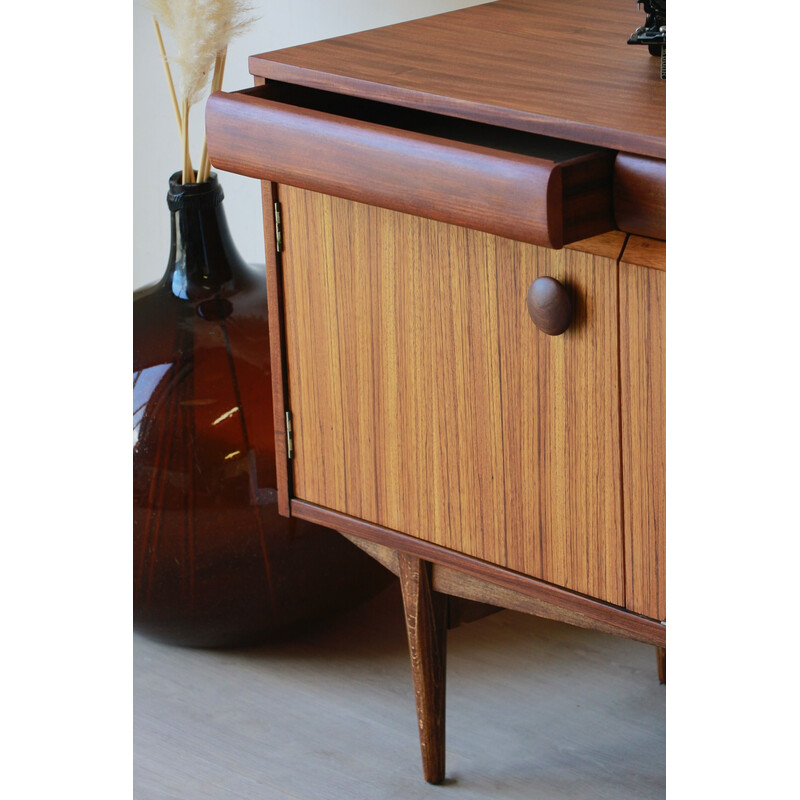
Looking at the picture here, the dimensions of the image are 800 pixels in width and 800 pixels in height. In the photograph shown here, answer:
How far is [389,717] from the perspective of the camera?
3.76ft

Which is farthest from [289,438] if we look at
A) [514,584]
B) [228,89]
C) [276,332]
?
[228,89]

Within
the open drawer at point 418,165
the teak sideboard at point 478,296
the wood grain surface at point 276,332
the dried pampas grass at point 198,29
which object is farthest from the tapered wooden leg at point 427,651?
the dried pampas grass at point 198,29

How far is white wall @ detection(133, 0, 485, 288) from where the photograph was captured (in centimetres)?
140

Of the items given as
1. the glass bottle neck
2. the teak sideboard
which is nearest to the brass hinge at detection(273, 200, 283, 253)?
the teak sideboard

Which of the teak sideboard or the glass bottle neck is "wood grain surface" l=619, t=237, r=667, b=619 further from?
the glass bottle neck

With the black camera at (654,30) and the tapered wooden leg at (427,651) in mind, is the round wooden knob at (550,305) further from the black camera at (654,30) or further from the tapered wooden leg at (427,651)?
the tapered wooden leg at (427,651)

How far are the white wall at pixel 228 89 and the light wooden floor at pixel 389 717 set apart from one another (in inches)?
25.3

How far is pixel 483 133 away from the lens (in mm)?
822

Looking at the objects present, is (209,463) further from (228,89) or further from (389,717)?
(228,89)

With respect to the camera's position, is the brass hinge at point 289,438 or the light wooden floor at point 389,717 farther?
the light wooden floor at point 389,717

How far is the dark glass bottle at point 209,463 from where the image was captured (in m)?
Result: 1.20

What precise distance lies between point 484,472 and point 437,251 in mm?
155

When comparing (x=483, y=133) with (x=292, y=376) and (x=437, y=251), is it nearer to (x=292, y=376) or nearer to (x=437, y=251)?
(x=437, y=251)
